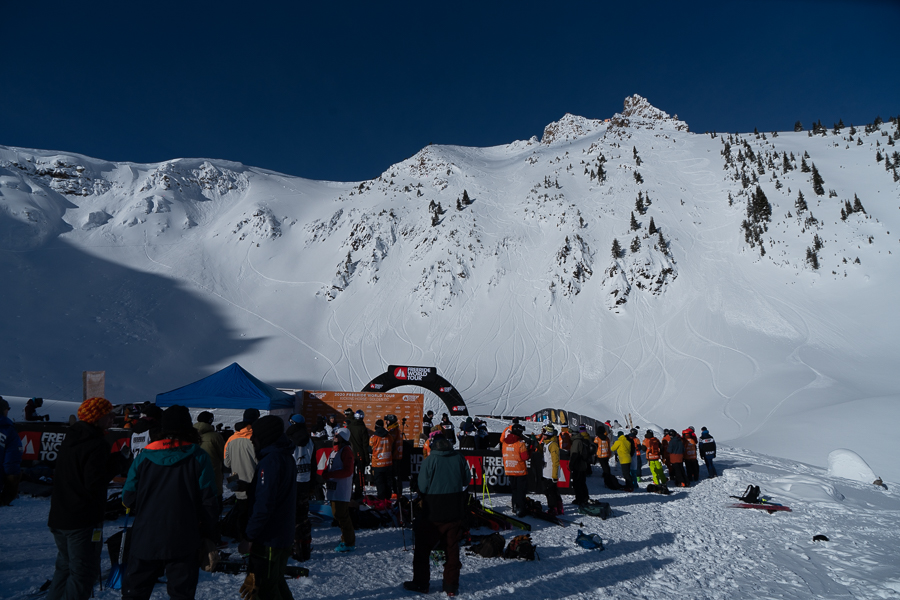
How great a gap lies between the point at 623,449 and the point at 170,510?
1195 cm

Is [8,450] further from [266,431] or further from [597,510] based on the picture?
[597,510]

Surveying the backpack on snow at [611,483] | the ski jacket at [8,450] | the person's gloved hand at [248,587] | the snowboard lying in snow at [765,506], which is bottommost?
the backpack on snow at [611,483]

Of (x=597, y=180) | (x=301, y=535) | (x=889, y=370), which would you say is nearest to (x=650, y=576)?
(x=301, y=535)

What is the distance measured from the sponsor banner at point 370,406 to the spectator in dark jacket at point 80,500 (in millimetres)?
14355

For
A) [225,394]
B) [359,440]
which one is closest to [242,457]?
[359,440]

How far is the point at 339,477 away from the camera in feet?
22.0

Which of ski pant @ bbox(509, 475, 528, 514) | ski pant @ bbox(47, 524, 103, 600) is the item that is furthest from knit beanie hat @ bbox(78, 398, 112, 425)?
Answer: ski pant @ bbox(509, 475, 528, 514)

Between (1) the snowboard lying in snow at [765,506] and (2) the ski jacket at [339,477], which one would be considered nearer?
(2) the ski jacket at [339,477]

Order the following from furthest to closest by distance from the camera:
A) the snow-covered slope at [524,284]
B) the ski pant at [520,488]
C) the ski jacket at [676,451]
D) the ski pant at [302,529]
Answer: the snow-covered slope at [524,284] → the ski jacket at [676,451] → the ski pant at [520,488] → the ski pant at [302,529]

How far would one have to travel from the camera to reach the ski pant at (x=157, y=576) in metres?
3.24

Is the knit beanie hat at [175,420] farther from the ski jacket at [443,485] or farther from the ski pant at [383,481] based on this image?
the ski pant at [383,481]

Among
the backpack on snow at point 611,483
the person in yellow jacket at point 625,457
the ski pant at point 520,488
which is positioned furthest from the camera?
the backpack on snow at point 611,483

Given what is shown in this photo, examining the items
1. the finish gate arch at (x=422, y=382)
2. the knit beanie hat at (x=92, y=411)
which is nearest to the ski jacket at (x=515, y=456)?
the knit beanie hat at (x=92, y=411)

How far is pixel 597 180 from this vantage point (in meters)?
59.3
